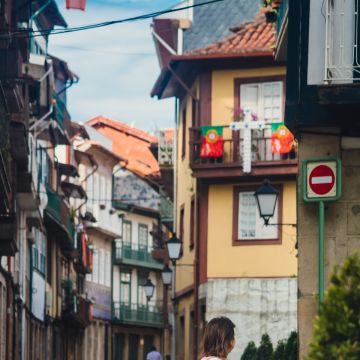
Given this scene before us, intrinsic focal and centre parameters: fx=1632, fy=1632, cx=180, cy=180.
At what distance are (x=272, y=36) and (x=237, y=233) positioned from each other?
16.1ft

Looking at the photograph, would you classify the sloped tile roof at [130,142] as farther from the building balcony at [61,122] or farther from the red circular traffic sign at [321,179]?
the red circular traffic sign at [321,179]

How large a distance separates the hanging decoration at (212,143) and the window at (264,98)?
1.31 metres

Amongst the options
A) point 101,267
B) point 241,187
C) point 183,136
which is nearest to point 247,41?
point 241,187

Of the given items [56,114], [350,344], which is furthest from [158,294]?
[350,344]

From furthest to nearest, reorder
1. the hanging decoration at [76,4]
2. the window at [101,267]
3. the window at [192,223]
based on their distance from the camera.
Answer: the window at [101,267], the window at [192,223], the hanging decoration at [76,4]

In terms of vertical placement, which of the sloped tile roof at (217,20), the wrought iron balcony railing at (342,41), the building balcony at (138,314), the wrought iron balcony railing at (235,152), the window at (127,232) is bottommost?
the building balcony at (138,314)

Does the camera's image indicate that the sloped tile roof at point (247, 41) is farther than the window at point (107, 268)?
No

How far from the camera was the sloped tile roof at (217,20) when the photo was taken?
44438mm

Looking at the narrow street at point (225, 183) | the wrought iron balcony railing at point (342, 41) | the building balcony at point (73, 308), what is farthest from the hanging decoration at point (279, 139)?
the building balcony at point (73, 308)

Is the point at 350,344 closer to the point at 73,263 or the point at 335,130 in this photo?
the point at 335,130

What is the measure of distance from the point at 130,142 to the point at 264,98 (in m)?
49.9

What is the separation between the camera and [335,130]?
15.3 meters

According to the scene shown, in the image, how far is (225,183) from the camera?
39.9m

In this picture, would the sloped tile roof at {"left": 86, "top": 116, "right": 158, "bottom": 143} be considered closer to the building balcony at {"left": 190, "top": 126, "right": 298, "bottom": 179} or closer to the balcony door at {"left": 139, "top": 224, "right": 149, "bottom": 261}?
the balcony door at {"left": 139, "top": 224, "right": 149, "bottom": 261}
